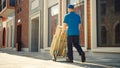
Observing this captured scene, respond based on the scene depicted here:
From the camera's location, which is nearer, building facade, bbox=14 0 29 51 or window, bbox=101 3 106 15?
window, bbox=101 3 106 15

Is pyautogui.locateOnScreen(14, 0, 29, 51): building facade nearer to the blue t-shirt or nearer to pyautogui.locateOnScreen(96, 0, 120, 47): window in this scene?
pyautogui.locateOnScreen(96, 0, 120, 47): window

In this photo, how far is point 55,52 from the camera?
10.1 m

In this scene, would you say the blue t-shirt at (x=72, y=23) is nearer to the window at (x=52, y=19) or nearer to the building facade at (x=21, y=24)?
the window at (x=52, y=19)

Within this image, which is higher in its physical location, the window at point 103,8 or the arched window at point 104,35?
the window at point 103,8

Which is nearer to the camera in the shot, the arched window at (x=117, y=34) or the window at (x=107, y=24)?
the arched window at (x=117, y=34)

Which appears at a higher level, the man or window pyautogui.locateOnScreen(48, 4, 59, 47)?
window pyautogui.locateOnScreen(48, 4, 59, 47)

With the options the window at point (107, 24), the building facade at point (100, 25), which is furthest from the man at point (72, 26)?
the window at point (107, 24)

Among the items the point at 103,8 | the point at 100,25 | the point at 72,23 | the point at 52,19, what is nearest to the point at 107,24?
the point at 100,25

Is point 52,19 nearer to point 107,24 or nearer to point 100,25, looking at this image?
point 100,25

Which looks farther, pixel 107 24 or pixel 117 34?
pixel 107 24

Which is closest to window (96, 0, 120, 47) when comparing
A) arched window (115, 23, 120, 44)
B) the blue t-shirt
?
arched window (115, 23, 120, 44)

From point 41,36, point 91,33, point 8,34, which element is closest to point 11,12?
point 8,34

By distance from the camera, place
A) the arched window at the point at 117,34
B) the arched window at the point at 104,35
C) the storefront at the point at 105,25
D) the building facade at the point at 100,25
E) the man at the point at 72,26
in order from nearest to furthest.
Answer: the man at the point at 72,26 → the arched window at the point at 117,34 → the storefront at the point at 105,25 → the building facade at the point at 100,25 → the arched window at the point at 104,35

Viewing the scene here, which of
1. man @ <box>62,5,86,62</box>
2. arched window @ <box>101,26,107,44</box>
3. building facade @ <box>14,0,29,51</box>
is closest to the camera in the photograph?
man @ <box>62,5,86,62</box>
